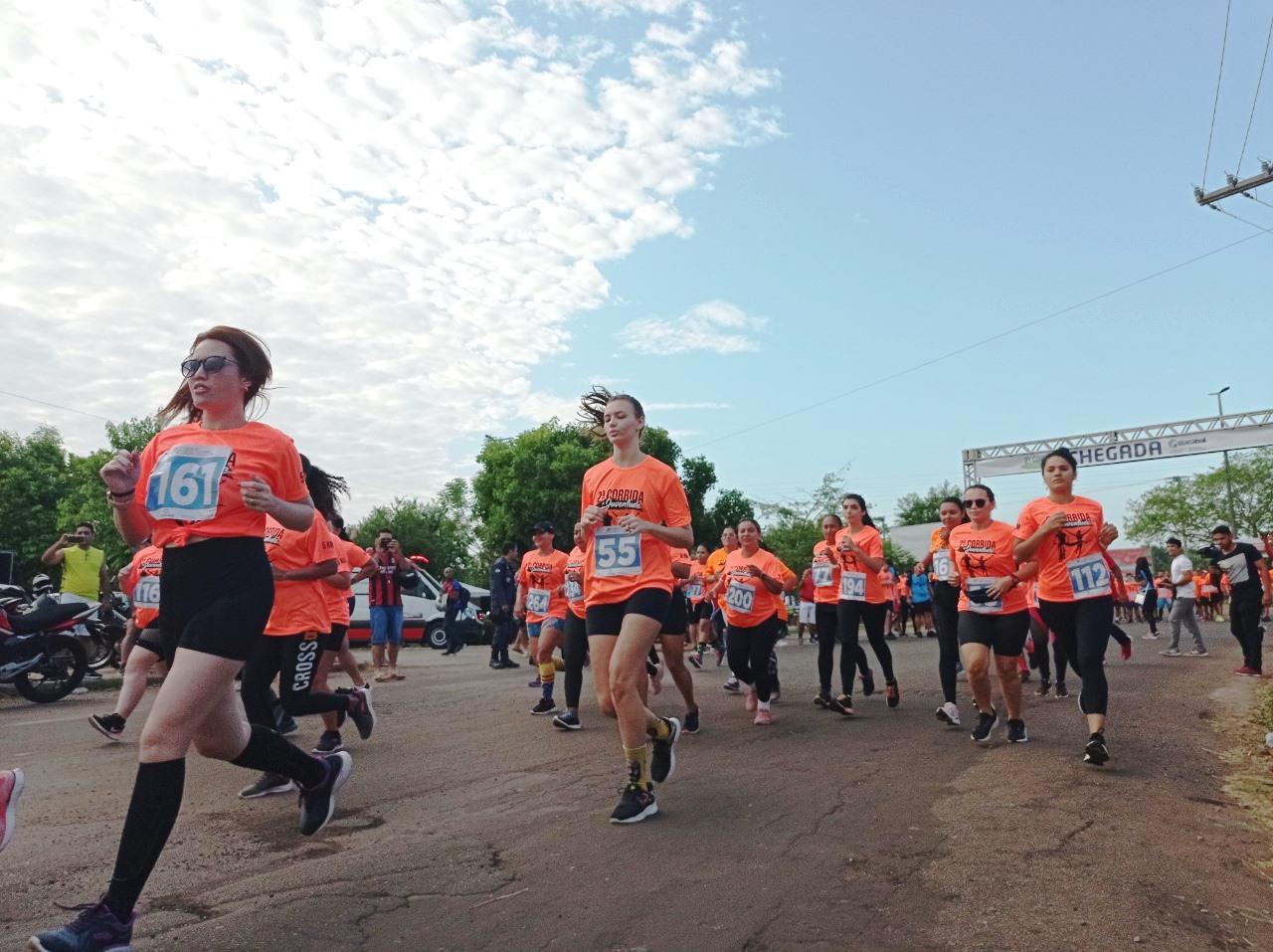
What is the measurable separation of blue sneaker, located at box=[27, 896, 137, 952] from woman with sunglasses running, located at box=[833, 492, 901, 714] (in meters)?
7.28

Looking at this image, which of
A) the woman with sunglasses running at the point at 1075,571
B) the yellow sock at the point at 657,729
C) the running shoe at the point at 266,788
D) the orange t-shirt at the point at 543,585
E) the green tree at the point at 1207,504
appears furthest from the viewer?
the green tree at the point at 1207,504

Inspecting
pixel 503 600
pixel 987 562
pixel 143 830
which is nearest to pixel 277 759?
pixel 143 830

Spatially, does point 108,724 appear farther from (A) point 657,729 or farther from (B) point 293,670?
(A) point 657,729

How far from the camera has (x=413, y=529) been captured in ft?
Answer: 251

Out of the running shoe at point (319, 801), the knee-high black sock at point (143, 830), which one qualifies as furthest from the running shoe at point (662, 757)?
the knee-high black sock at point (143, 830)

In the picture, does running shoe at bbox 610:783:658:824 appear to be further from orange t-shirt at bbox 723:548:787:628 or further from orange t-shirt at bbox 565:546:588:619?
orange t-shirt at bbox 723:548:787:628

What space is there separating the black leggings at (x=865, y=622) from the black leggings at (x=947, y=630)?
497 mm

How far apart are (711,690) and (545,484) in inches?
1720

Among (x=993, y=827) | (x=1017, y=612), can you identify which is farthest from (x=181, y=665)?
(x=1017, y=612)

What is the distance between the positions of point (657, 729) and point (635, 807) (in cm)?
57

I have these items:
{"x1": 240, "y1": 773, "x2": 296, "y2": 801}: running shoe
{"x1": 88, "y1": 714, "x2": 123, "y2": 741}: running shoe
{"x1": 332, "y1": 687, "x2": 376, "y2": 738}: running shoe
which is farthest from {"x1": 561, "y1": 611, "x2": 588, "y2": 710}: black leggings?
{"x1": 88, "y1": 714, "x2": 123, "y2": 741}: running shoe

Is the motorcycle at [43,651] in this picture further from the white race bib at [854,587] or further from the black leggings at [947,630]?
the black leggings at [947,630]

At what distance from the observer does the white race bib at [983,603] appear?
298 inches

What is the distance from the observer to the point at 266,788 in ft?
19.5
